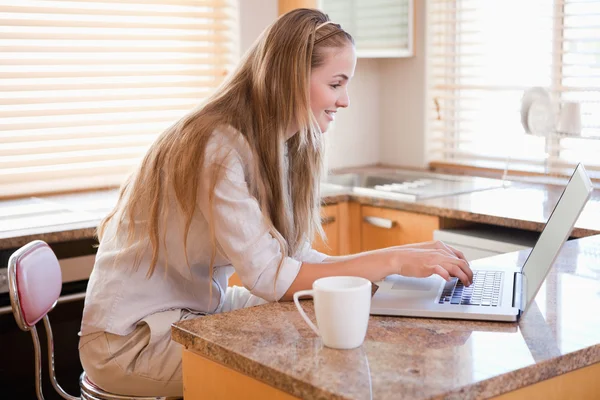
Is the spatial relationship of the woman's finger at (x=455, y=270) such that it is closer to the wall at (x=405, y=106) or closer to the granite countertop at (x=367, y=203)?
the granite countertop at (x=367, y=203)

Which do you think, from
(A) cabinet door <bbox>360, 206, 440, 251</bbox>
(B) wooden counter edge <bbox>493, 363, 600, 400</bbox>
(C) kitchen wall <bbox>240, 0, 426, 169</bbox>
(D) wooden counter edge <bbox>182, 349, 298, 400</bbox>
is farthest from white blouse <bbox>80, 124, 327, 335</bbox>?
(C) kitchen wall <bbox>240, 0, 426, 169</bbox>

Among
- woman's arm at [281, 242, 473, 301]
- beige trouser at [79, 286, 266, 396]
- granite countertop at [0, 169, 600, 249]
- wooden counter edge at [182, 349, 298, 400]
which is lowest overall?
beige trouser at [79, 286, 266, 396]

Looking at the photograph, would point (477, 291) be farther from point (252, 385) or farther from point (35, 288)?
point (35, 288)

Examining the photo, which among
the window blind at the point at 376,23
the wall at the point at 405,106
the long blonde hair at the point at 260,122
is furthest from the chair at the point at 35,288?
the wall at the point at 405,106

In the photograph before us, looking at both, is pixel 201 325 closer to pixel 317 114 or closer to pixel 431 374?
pixel 431 374

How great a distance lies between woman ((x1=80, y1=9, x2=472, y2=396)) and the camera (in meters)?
1.55

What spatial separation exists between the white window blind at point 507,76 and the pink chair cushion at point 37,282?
1924mm

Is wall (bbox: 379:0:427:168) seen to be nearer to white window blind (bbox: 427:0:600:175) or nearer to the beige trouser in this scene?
white window blind (bbox: 427:0:600:175)

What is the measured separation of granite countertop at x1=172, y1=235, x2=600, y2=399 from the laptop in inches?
1.1

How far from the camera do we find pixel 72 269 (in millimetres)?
2430

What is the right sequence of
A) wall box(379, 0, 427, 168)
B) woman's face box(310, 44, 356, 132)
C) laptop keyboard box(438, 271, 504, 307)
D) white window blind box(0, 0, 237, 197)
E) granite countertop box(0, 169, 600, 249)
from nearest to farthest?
laptop keyboard box(438, 271, 504, 307) → woman's face box(310, 44, 356, 132) → granite countertop box(0, 169, 600, 249) → white window blind box(0, 0, 237, 197) → wall box(379, 0, 427, 168)

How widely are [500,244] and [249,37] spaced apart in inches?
52.9

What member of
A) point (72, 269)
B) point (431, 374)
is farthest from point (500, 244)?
point (431, 374)

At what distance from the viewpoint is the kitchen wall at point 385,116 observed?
144 inches
